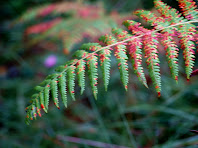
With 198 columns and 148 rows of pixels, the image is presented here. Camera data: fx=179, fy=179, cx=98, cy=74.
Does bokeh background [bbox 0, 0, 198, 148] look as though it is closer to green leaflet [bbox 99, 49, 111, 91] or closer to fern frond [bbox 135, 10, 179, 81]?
fern frond [bbox 135, 10, 179, 81]

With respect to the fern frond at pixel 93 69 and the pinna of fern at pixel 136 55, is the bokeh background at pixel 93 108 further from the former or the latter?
the fern frond at pixel 93 69

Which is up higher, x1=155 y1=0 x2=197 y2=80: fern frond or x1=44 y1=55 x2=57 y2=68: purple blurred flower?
x1=44 y1=55 x2=57 y2=68: purple blurred flower

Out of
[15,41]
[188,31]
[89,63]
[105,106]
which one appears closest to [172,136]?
[105,106]

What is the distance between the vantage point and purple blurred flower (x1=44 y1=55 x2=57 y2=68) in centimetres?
269

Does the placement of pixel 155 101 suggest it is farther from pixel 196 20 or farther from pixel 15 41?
pixel 15 41

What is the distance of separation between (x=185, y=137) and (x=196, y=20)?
1.11 m

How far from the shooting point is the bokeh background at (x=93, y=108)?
175 cm

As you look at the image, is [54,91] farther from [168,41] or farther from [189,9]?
[189,9]

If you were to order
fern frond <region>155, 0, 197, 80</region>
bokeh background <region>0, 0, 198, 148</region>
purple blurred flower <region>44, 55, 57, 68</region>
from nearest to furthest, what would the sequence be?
1. fern frond <region>155, 0, 197, 80</region>
2. bokeh background <region>0, 0, 198, 148</region>
3. purple blurred flower <region>44, 55, 57, 68</region>

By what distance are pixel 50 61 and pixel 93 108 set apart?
1.13 m

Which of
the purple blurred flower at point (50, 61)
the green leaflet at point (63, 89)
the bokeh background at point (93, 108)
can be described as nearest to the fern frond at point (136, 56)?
the green leaflet at point (63, 89)

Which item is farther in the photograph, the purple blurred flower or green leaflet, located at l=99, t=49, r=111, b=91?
the purple blurred flower

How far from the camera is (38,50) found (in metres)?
3.16

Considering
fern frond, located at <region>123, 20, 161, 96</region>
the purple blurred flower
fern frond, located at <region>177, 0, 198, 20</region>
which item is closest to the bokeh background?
the purple blurred flower
